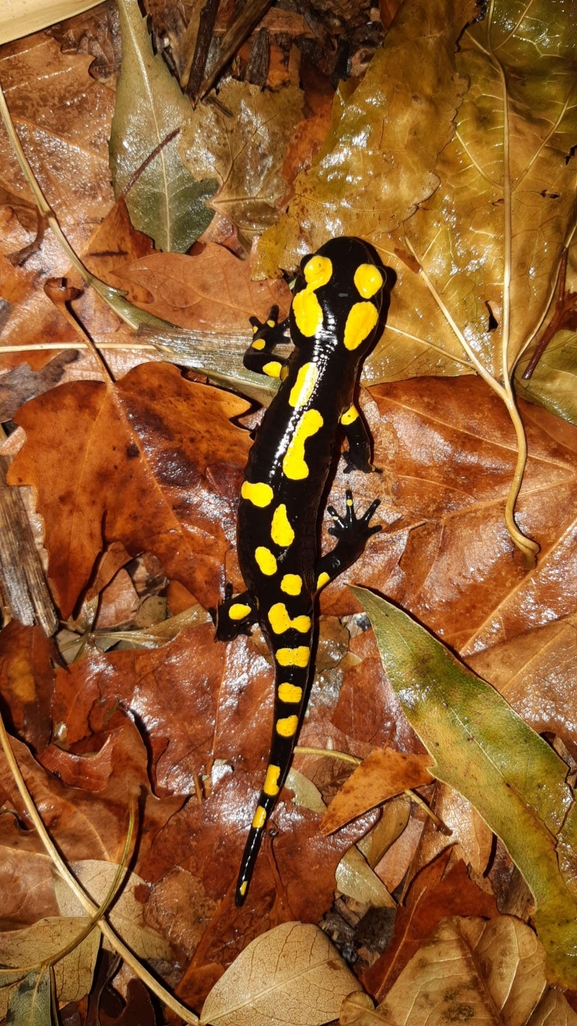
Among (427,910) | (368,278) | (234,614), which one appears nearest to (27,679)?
(234,614)

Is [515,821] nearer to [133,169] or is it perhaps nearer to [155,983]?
[155,983]

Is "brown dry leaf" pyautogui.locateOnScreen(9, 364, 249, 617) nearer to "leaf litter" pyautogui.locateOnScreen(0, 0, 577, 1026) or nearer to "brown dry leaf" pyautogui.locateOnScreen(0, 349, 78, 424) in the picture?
"leaf litter" pyautogui.locateOnScreen(0, 0, 577, 1026)

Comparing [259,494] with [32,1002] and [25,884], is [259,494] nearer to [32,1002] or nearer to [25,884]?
[25,884]

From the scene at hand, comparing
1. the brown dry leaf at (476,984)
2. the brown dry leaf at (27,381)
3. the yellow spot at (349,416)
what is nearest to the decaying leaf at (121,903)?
the brown dry leaf at (476,984)

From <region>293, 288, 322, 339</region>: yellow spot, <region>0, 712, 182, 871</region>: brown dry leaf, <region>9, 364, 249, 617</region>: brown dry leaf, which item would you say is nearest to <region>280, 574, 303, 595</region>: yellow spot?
<region>9, 364, 249, 617</region>: brown dry leaf

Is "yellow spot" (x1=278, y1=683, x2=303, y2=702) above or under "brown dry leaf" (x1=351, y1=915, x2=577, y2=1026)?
above
